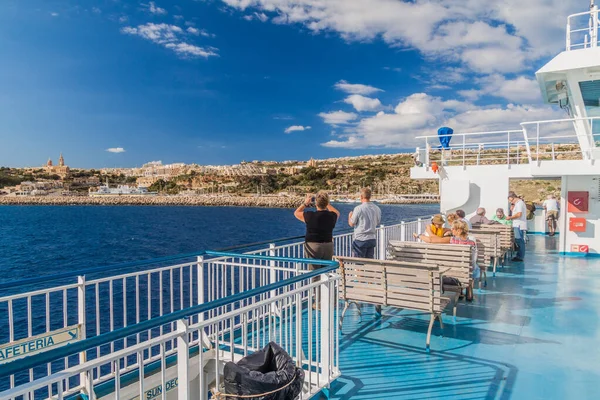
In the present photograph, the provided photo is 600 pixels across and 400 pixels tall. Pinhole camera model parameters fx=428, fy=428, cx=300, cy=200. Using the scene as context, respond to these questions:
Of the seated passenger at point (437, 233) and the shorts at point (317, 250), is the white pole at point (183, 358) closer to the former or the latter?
the shorts at point (317, 250)

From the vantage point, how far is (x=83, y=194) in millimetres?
147625

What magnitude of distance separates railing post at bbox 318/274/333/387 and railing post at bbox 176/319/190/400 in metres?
1.33

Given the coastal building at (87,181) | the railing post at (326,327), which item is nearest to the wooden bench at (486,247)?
the railing post at (326,327)

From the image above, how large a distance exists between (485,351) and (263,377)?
2.82 metres

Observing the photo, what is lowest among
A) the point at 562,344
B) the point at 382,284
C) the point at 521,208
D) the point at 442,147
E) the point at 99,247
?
the point at 99,247

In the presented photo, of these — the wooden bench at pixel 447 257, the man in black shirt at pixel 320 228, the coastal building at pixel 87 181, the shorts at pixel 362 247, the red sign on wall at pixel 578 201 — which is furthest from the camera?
the coastal building at pixel 87 181

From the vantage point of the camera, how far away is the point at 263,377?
243 cm

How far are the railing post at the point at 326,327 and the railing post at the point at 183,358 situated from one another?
4.37 feet

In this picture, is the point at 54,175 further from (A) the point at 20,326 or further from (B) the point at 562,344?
(B) the point at 562,344

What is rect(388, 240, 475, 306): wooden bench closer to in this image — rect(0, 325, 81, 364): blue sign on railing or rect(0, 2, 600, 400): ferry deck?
rect(0, 2, 600, 400): ferry deck

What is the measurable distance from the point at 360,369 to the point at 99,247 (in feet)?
131

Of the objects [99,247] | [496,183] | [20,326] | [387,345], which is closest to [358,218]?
[387,345]

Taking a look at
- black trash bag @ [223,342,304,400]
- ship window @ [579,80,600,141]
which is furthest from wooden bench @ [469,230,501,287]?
black trash bag @ [223,342,304,400]

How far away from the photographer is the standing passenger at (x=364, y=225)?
5852mm
